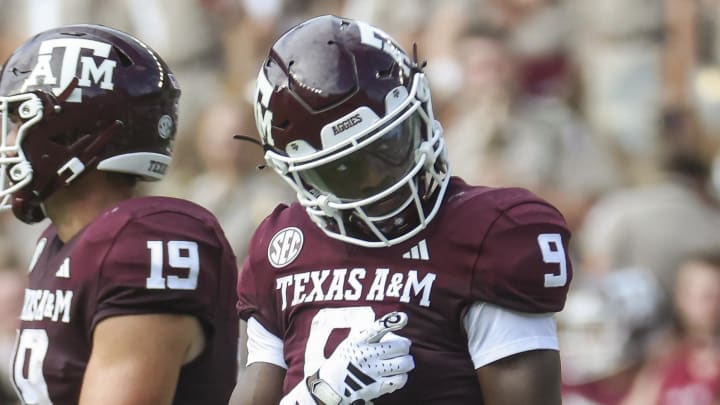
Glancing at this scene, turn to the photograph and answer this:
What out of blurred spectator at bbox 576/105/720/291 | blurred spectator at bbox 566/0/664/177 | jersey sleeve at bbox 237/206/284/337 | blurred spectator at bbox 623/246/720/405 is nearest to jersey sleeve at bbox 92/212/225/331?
jersey sleeve at bbox 237/206/284/337

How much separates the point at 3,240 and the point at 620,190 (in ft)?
9.40

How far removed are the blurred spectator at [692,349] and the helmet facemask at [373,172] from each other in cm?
305

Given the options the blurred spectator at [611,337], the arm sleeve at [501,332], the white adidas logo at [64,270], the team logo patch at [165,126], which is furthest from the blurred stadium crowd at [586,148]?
the white adidas logo at [64,270]

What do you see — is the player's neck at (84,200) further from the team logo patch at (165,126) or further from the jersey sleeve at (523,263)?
the jersey sleeve at (523,263)

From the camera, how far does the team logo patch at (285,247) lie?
290 cm

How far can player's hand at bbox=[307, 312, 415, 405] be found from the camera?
8.85ft

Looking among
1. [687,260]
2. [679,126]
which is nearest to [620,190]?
[679,126]

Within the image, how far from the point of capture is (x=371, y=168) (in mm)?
2770

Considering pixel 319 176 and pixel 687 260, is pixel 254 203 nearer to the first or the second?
pixel 687 260

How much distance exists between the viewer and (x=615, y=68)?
278 inches

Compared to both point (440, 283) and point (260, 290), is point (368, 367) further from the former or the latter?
point (260, 290)

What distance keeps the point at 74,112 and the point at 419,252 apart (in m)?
0.86

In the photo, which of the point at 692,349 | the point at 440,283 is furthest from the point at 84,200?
the point at 692,349

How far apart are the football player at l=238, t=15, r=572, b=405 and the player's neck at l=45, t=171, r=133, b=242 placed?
0.50 meters
